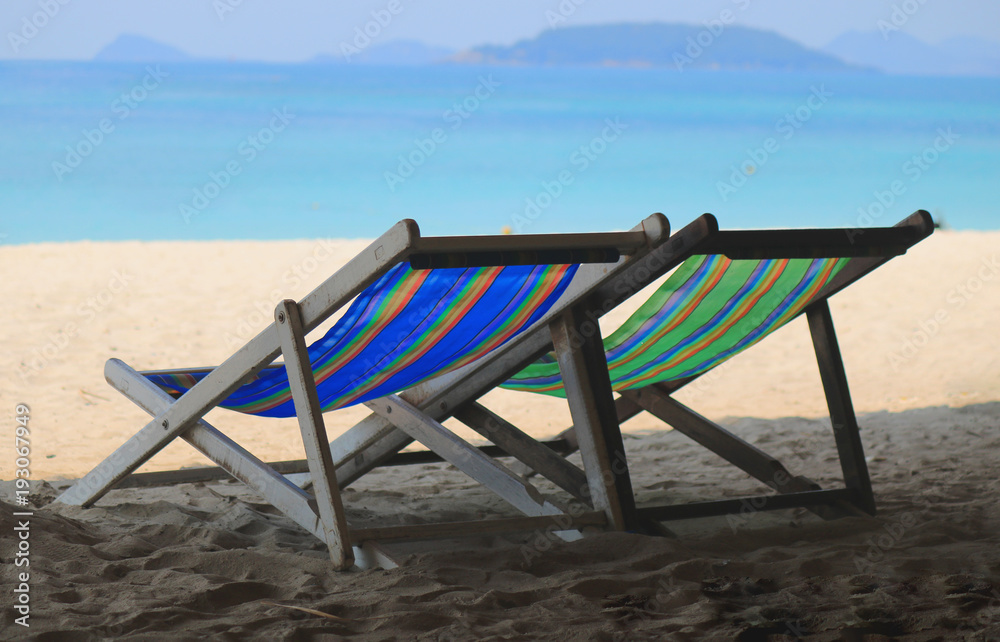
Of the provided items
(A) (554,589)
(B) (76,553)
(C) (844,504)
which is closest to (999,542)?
(C) (844,504)

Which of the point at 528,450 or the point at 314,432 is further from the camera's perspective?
the point at 528,450

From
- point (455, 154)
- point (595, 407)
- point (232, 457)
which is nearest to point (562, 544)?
point (595, 407)

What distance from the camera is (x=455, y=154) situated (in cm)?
2889

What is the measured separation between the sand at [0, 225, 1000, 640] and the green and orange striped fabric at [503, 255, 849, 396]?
21.1 inches

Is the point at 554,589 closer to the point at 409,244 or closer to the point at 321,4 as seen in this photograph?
the point at 409,244

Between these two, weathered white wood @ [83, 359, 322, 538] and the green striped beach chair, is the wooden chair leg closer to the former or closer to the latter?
the green striped beach chair

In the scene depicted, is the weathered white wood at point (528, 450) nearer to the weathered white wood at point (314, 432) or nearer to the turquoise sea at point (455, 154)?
the weathered white wood at point (314, 432)

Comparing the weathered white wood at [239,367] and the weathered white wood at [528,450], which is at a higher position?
the weathered white wood at [239,367]

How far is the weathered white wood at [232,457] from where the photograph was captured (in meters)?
2.31

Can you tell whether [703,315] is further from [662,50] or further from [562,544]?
[662,50]

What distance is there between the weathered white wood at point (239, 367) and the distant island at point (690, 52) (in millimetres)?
42699

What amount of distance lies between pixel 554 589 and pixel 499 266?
2.49 ft

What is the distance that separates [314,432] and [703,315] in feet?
3.88

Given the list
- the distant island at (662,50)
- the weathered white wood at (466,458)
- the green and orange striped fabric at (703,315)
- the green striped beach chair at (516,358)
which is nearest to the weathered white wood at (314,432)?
the green striped beach chair at (516,358)
